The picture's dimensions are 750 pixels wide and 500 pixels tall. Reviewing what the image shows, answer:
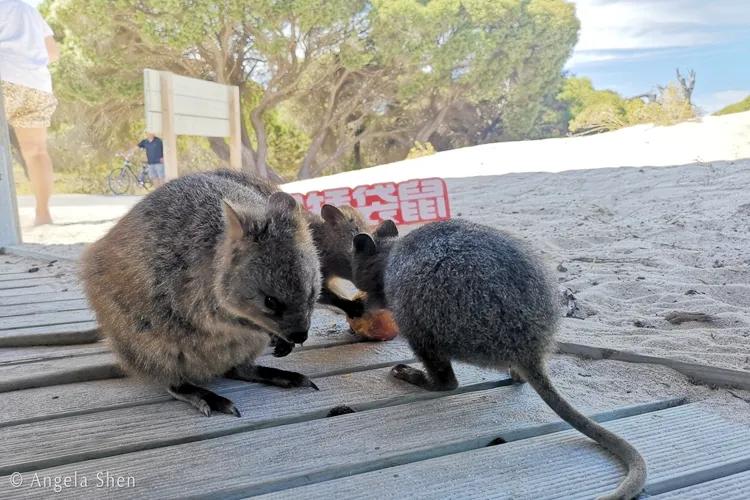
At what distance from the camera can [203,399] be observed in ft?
6.18

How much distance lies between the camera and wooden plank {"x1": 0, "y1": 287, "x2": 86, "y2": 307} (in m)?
3.21

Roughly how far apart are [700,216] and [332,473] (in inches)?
169

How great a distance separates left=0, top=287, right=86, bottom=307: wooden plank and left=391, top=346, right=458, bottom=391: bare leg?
1984 mm

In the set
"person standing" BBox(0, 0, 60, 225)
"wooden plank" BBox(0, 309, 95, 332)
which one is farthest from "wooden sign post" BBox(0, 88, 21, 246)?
"wooden plank" BBox(0, 309, 95, 332)

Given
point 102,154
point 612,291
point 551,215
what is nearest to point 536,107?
point 102,154

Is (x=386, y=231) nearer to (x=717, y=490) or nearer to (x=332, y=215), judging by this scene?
(x=332, y=215)

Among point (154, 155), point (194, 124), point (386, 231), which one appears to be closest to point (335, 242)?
point (386, 231)

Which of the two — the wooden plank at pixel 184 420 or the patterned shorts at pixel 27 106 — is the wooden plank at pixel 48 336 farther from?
the patterned shorts at pixel 27 106

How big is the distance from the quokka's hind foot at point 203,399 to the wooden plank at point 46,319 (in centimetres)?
97

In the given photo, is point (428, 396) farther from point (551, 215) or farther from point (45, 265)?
point (551, 215)

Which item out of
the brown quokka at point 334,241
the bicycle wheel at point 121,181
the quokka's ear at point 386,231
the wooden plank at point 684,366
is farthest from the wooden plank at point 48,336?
the bicycle wheel at point 121,181

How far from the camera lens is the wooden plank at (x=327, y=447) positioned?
Result: 1.43 metres

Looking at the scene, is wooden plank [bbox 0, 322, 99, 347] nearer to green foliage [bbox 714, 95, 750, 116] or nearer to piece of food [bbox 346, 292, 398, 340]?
piece of food [bbox 346, 292, 398, 340]

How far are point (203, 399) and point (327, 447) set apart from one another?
497mm
